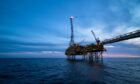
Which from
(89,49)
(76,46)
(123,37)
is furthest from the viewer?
Result: (76,46)

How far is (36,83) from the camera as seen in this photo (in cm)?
2428

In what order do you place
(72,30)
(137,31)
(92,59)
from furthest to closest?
(72,30) < (92,59) < (137,31)

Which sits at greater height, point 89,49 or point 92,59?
point 89,49

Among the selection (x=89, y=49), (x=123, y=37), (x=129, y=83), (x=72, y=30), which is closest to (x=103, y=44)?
(x=89, y=49)

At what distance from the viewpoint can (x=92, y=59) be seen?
94000 millimetres

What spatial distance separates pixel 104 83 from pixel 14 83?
51.3 ft

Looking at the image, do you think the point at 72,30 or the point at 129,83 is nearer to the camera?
the point at 129,83

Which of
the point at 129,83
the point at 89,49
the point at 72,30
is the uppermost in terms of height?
the point at 72,30

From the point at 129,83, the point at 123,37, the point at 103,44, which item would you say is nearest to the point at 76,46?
the point at 103,44

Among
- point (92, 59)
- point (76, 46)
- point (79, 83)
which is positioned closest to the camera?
point (79, 83)

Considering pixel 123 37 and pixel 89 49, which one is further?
pixel 89 49

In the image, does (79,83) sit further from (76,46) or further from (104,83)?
(76,46)

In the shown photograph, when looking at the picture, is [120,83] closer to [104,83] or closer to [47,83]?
[104,83]

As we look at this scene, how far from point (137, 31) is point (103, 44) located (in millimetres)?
31687
